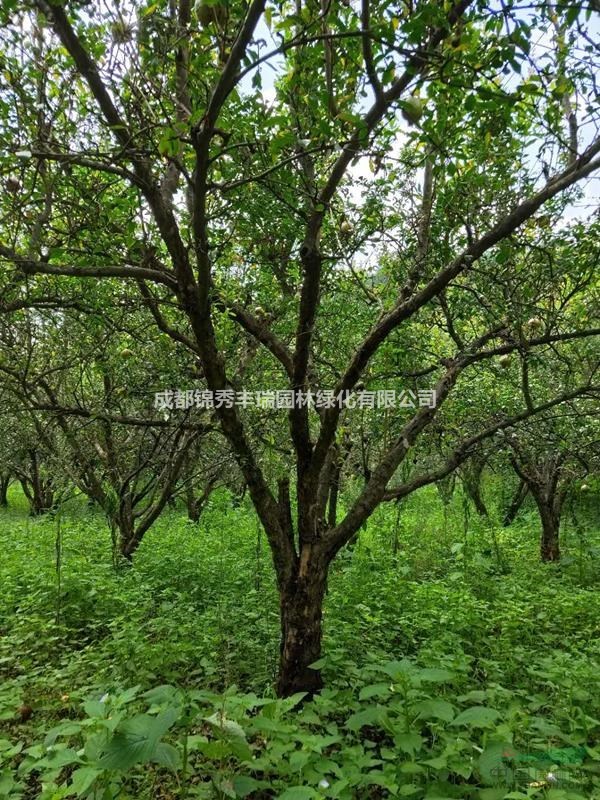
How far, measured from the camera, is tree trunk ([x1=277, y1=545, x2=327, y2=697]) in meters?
3.68

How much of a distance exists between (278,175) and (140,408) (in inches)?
189

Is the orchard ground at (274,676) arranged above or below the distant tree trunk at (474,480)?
below

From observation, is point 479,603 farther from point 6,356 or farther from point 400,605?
point 6,356

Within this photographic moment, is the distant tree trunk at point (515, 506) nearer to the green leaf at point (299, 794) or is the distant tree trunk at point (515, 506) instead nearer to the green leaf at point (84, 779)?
the green leaf at point (299, 794)

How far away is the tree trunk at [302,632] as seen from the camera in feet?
12.1

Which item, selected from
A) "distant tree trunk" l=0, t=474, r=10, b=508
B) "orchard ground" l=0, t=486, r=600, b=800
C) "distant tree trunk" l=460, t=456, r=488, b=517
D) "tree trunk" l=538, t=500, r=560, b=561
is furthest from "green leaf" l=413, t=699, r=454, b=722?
"distant tree trunk" l=0, t=474, r=10, b=508

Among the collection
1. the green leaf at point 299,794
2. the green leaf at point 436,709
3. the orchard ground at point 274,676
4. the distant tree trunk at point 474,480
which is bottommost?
the orchard ground at point 274,676

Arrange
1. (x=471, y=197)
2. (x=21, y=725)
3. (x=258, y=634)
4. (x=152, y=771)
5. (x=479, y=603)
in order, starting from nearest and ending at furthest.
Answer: (x=152, y=771)
(x=21, y=725)
(x=471, y=197)
(x=258, y=634)
(x=479, y=603)

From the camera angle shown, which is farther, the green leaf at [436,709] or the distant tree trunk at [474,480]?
the distant tree trunk at [474,480]

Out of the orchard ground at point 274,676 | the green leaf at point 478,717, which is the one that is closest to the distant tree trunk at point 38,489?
the orchard ground at point 274,676

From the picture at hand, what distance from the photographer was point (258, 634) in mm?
4785

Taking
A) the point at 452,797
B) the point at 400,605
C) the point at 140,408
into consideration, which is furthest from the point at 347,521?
the point at 140,408

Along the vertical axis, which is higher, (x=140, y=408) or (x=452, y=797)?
(x=140, y=408)

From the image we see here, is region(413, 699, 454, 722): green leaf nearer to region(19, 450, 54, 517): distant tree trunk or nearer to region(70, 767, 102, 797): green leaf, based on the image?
region(70, 767, 102, 797): green leaf
